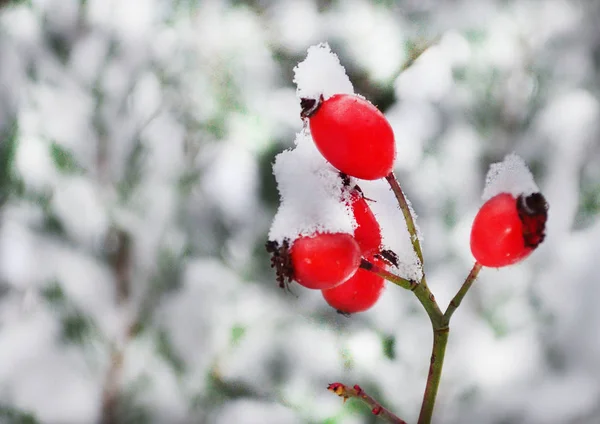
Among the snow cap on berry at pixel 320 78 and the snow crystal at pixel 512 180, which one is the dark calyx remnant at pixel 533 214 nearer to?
the snow crystal at pixel 512 180

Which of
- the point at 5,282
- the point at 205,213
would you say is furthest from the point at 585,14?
the point at 5,282

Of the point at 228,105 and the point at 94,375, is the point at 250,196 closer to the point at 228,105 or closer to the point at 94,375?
the point at 228,105

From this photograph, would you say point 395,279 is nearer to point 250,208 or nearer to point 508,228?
point 508,228

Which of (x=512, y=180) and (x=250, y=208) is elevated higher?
(x=250, y=208)

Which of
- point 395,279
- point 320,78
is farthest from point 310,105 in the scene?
point 395,279

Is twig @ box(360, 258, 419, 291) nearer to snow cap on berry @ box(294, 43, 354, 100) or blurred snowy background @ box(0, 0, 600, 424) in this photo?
snow cap on berry @ box(294, 43, 354, 100)

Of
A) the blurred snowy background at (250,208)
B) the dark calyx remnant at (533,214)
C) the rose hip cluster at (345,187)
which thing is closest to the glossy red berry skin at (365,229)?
the rose hip cluster at (345,187)
